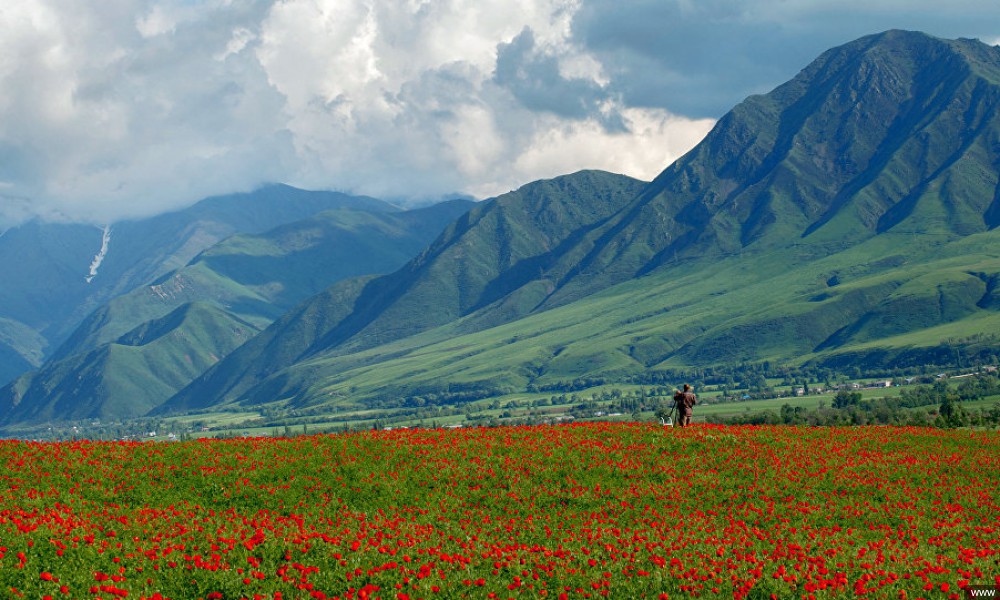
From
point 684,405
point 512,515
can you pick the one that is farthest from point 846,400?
point 512,515

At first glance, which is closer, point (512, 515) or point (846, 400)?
point (512, 515)

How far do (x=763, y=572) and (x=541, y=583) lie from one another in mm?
6784

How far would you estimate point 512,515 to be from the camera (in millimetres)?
41094

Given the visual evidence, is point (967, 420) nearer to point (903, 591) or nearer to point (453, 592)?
point (903, 591)

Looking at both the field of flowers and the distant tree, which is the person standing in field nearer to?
the field of flowers

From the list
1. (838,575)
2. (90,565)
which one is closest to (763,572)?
(838,575)

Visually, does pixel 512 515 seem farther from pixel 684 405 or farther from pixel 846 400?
pixel 846 400

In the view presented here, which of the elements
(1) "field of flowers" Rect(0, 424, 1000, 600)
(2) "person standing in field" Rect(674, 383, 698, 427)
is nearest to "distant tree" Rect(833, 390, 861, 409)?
(1) "field of flowers" Rect(0, 424, 1000, 600)

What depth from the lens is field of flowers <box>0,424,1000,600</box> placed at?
27.5m

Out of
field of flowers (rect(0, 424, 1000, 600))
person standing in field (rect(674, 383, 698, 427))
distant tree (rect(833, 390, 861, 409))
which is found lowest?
distant tree (rect(833, 390, 861, 409))

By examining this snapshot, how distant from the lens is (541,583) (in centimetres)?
2783

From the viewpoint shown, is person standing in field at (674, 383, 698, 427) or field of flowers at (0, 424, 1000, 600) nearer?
field of flowers at (0, 424, 1000, 600)

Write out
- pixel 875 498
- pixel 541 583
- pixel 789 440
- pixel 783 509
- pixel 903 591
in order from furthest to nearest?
pixel 789 440
pixel 875 498
pixel 783 509
pixel 541 583
pixel 903 591

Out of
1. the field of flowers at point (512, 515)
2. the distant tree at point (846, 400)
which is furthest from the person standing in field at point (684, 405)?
the distant tree at point (846, 400)
